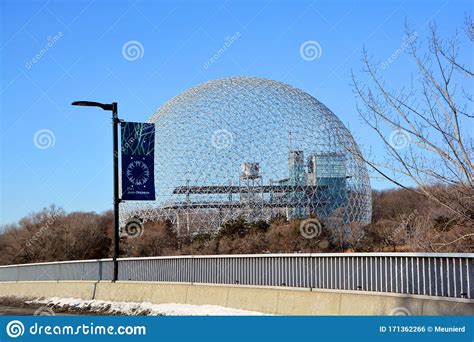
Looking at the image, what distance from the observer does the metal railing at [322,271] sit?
10.1 meters

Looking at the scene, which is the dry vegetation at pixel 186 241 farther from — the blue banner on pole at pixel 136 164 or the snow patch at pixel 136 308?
the blue banner on pole at pixel 136 164

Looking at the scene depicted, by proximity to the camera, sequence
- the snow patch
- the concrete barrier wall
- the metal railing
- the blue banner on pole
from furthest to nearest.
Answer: the blue banner on pole < the snow patch < the metal railing < the concrete barrier wall

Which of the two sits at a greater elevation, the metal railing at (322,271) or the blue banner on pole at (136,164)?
the blue banner on pole at (136,164)

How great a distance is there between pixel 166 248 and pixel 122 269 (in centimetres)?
2134

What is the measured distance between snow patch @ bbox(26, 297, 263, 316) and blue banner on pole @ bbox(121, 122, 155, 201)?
3152 mm

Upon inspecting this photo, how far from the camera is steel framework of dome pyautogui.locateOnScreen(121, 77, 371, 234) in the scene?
2322 inches

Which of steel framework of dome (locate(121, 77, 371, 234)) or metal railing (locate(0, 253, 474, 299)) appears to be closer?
metal railing (locate(0, 253, 474, 299))

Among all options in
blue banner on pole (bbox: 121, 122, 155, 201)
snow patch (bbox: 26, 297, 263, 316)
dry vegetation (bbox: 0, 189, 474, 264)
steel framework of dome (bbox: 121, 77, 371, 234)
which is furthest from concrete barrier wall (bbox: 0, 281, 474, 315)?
steel framework of dome (bbox: 121, 77, 371, 234)

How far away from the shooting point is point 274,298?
13.1 m

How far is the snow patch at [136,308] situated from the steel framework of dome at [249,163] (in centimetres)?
3397

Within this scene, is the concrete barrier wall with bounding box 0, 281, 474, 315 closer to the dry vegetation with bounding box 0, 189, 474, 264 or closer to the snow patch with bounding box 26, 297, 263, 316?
the snow patch with bounding box 26, 297, 263, 316

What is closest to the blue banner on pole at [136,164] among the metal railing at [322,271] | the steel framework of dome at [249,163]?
the metal railing at [322,271]

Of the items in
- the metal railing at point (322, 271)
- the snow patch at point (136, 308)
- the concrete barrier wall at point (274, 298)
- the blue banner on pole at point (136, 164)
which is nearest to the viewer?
the concrete barrier wall at point (274, 298)

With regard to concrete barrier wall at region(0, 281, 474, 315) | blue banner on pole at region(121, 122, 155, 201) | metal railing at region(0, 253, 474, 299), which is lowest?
concrete barrier wall at region(0, 281, 474, 315)
